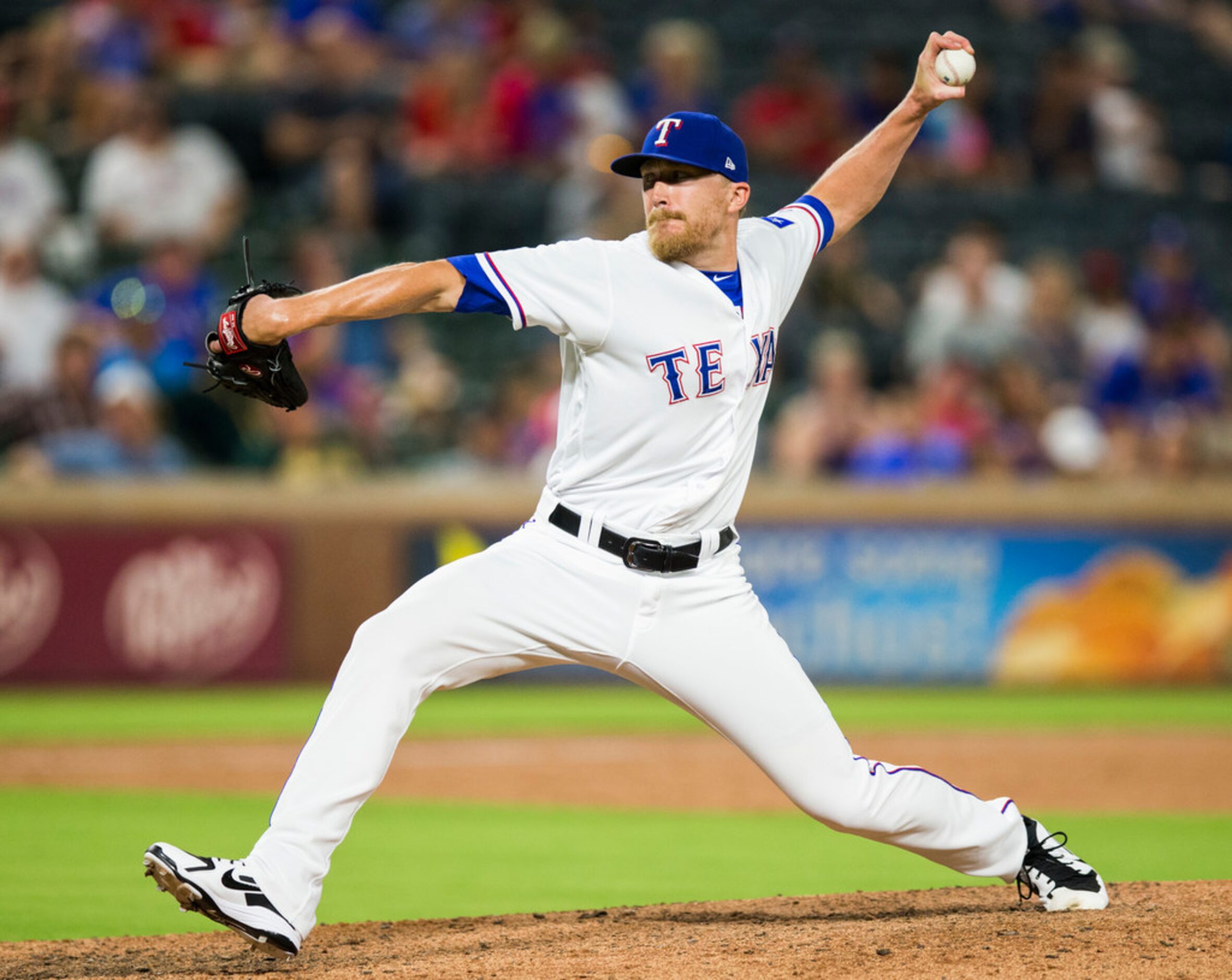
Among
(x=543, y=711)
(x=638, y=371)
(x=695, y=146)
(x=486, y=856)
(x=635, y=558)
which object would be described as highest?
(x=695, y=146)

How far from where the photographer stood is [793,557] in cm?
1143

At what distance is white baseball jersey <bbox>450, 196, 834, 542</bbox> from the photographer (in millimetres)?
4059

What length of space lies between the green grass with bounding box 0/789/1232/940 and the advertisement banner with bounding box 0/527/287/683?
347 centimetres

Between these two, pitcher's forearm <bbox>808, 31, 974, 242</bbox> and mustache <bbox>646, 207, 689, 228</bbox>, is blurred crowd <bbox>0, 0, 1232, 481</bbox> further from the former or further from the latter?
mustache <bbox>646, 207, 689, 228</bbox>

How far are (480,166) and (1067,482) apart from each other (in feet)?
16.2

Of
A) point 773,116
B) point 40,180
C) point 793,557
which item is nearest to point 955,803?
point 793,557

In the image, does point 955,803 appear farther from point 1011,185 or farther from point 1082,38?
point 1082,38

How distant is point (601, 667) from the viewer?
417cm

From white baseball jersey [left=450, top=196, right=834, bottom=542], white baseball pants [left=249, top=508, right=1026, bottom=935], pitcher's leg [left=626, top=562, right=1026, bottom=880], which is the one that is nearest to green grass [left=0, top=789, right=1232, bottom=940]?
pitcher's leg [left=626, top=562, right=1026, bottom=880]

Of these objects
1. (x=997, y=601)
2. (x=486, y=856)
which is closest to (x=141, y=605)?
(x=486, y=856)

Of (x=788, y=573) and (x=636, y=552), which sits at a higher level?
(x=636, y=552)

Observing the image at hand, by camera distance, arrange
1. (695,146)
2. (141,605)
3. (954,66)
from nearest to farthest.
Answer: (695,146) < (954,66) < (141,605)

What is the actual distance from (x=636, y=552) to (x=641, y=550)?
0.01 metres

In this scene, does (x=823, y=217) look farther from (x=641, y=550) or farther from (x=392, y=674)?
A: (x=392, y=674)
